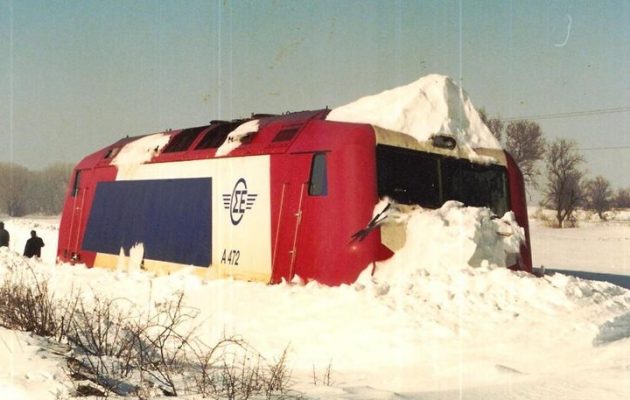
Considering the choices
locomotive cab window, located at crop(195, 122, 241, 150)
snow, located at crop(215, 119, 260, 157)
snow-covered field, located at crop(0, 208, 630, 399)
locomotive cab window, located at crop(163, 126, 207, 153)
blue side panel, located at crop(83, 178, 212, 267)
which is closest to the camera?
snow-covered field, located at crop(0, 208, 630, 399)

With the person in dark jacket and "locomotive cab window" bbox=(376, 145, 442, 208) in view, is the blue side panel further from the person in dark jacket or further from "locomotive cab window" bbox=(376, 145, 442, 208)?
the person in dark jacket

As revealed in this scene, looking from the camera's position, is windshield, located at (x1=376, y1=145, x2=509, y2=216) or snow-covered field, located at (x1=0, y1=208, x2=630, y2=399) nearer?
snow-covered field, located at (x1=0, y1=208, x2=630, y2=399)

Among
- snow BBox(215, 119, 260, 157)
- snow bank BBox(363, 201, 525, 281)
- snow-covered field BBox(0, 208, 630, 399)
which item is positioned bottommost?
snow-covered field BBox(0, 208, 630, 399)

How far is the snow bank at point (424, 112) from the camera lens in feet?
29.5

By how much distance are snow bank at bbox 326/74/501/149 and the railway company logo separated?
5.52 ft

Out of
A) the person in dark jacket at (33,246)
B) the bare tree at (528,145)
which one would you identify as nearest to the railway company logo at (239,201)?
the person in dark jacket at (33,246)

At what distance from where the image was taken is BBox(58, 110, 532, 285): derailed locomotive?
8453 mm

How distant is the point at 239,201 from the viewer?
32.5 ft

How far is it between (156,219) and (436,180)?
5375 millimetres

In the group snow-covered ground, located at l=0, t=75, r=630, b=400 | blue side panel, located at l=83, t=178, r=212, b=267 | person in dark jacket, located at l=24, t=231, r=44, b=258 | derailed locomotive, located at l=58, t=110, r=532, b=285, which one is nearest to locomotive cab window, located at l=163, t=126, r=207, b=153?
derailed locomotive, located at l=58, t=110, r=532, b=285

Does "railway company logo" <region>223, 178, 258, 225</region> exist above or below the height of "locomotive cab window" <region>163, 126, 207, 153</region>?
below

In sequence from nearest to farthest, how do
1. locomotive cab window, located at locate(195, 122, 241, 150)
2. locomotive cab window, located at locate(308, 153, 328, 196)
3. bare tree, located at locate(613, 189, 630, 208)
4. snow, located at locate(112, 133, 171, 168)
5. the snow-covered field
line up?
the snow-covered field < locomotive cab window, located at locate(308, 153, 328, 196) < locomotive cab window, located at locate(195, 122, 241, 150) < snow, located at locate(112, 133, 171, 168) < bare tree, located at locate(613, 189, 630, 208)

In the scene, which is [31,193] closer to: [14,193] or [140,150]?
[14,193]

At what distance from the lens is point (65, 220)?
49.7ft
